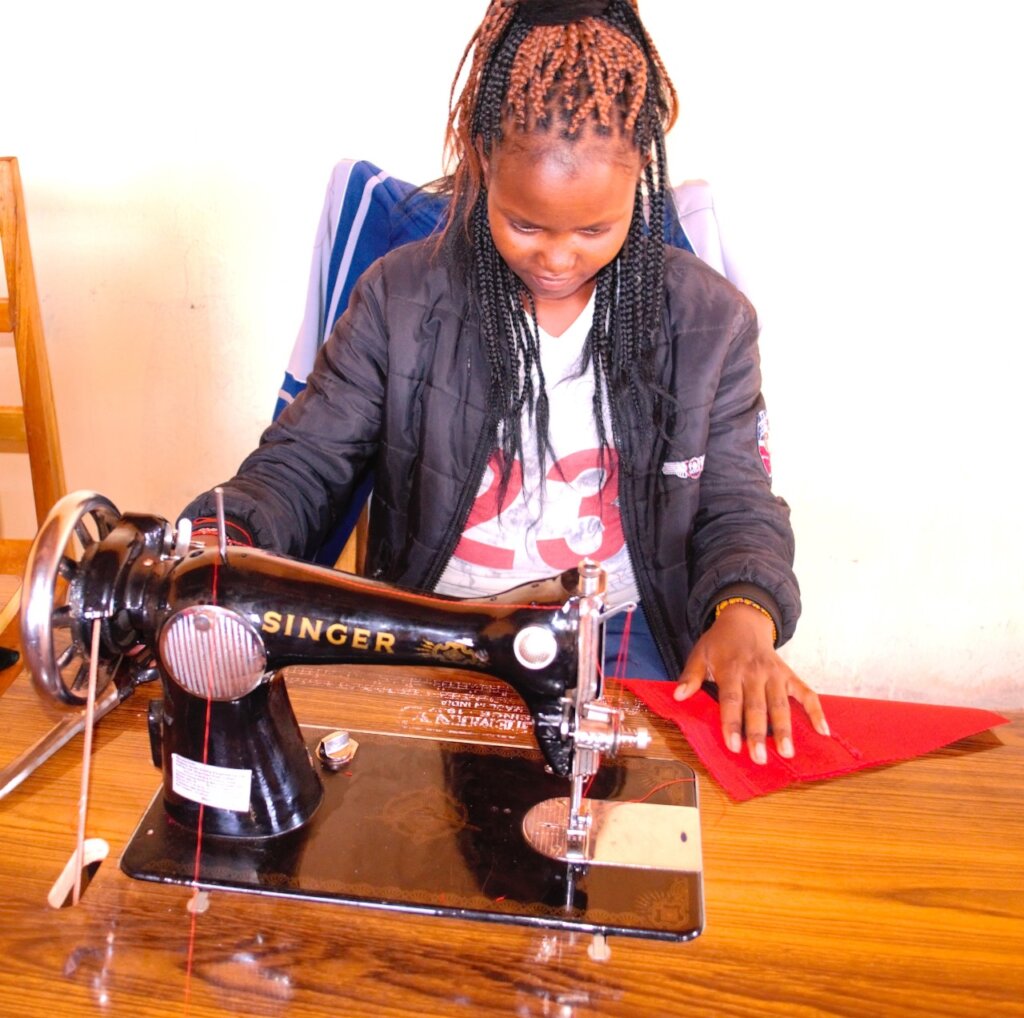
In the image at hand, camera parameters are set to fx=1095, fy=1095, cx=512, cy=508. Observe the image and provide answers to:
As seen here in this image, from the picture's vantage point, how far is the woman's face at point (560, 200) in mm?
1246

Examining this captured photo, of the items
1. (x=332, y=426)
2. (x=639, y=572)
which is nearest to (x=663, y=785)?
(x=639, y=572)

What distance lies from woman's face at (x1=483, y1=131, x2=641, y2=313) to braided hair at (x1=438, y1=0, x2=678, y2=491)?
21 mm

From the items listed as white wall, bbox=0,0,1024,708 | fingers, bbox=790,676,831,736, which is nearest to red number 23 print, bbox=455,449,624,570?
fingers, bbox=790,676,831,736

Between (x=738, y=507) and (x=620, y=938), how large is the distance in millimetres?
821

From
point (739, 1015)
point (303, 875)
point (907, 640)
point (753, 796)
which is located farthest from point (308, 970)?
point (907, 640)

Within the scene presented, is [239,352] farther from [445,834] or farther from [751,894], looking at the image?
[751,894]

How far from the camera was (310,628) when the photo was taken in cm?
102

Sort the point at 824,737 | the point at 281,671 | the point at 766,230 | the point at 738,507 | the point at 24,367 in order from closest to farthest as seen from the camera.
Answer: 1. the point at 281,671
2. the point at 824,737
3. the point at 738,507
4. the point at 24,367
5. the point at 766,230

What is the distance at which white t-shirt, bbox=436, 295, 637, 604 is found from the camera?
5.38 ft

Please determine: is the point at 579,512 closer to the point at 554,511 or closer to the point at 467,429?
the point at 554,511

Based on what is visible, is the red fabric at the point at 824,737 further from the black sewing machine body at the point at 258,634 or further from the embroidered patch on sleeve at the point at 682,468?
the embroidered patch on sleeve at the point at 682,468

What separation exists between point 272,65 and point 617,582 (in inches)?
55.5

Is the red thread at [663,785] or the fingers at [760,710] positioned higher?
the fingers at [760,710]

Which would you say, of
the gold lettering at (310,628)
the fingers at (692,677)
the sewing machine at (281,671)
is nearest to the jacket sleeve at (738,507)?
the fingers at (692,677)
